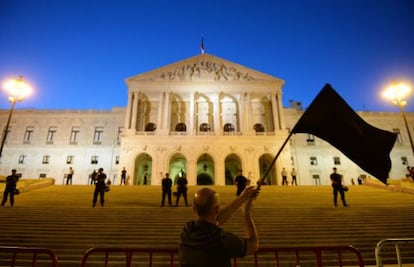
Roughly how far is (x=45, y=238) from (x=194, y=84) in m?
26.9

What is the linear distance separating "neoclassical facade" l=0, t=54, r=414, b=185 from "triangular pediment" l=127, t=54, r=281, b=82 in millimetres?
129

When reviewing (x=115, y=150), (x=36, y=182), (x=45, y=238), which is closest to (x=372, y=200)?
(x=45, y=238)

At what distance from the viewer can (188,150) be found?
28875 millimetres

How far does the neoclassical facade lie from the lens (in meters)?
29.1

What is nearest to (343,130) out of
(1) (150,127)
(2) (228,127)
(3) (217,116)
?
(3) (217,116)

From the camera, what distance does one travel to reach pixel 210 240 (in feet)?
5.74

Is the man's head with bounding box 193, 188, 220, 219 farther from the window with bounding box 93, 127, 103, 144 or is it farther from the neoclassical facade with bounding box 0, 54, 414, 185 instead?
the window with bounding box 93, 127, 103, 144

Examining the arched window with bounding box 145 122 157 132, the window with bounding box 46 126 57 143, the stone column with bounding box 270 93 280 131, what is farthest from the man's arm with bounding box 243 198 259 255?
the window with bounding box 46 126 57 143

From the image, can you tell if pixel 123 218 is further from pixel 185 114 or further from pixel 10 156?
pixel 10 156

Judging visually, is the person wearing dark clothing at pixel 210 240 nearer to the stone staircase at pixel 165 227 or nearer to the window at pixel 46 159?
the stone staircase at pixel 165 227

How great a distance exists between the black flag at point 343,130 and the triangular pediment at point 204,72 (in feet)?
101

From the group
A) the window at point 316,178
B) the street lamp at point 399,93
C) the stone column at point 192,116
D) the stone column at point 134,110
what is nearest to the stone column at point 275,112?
the window at point 316,178

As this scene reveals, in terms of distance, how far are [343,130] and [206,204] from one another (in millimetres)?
1788

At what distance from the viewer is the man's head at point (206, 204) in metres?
1.90
